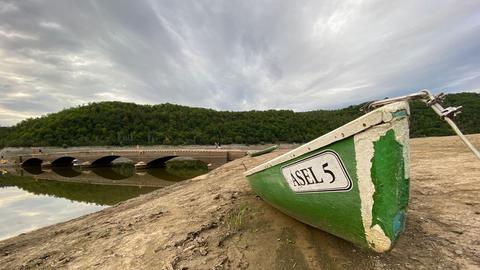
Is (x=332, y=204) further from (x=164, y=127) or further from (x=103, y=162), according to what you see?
(x=164, y=127)

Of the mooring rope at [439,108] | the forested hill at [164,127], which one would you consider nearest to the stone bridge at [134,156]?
the forested hill at [164,127]

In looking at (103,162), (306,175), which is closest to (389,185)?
(306,175)

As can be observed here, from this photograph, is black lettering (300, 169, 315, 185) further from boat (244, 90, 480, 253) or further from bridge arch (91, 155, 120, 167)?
bridge arch (91, 155, 120, 167)

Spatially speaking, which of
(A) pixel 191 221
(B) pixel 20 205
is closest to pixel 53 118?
(B) pixel 20 205

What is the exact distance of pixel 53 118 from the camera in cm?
8525

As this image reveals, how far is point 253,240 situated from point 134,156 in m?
39.5

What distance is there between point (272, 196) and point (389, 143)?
2513 millimetres

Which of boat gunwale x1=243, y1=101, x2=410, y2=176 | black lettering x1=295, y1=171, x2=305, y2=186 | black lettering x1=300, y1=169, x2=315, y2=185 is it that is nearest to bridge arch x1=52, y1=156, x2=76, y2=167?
black lettering x1=295, y1=171, x2=305, y2=186

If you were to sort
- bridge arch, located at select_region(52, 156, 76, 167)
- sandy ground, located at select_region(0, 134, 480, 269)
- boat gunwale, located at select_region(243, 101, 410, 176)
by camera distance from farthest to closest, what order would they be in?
bridge arch, located at select_region(52, 156, 76, 167) < sandy ground, located at select_region(0, 134, 480, 269) < boat gunwale, located at select_region(243, 101, 410, 176)

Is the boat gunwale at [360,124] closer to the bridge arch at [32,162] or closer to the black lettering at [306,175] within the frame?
the black lettering at [306,175]

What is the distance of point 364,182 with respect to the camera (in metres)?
2.97

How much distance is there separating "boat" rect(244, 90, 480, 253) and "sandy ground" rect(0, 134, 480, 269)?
895mm

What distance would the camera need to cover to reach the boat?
2807mm

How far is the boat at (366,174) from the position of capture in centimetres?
281
